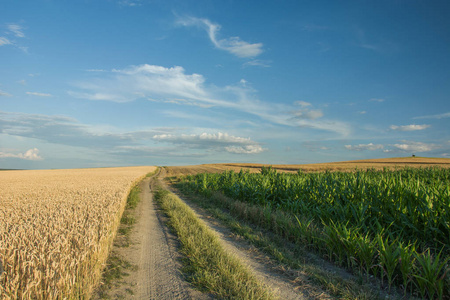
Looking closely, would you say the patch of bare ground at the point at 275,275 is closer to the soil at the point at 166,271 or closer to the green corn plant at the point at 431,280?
the soil at the point at 166,271

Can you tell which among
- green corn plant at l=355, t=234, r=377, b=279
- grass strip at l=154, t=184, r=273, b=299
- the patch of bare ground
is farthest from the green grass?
green corn plant at l=355, t=234, r=377, b=279

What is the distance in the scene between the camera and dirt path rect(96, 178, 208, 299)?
4082 millimetres

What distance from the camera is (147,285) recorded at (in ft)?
14.4

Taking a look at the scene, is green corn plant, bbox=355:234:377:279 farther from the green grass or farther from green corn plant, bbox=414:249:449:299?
the green grass

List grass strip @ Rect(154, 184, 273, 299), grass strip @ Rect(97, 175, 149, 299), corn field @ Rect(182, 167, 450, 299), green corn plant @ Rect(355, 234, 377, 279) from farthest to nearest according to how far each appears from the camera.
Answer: green corn plant @ Rect(355, 234, 377, 279) → grass strip @ Rect(97, 175, 149, 299) → corn field @ Rect(182, 167, 450, 299) → grass strip @ Rect(154, 184, 273, 299)

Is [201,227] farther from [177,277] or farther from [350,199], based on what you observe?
[350,199]

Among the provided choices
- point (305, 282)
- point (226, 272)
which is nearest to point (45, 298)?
point (226, 272)

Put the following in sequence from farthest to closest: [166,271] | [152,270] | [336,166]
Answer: [336,166] < [152,270] < [166,271]

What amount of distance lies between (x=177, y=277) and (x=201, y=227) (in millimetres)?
3016

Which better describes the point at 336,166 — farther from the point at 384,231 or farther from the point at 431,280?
the point at 431,280

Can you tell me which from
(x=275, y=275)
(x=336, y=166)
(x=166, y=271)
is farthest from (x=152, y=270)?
(x=336, y=166)

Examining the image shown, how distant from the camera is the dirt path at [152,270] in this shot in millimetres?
4082

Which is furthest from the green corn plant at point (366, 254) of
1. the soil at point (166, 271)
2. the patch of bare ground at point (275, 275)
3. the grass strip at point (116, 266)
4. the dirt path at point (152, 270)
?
the grass strip at point (116, 266)

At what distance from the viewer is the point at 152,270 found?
5004 millimetres
